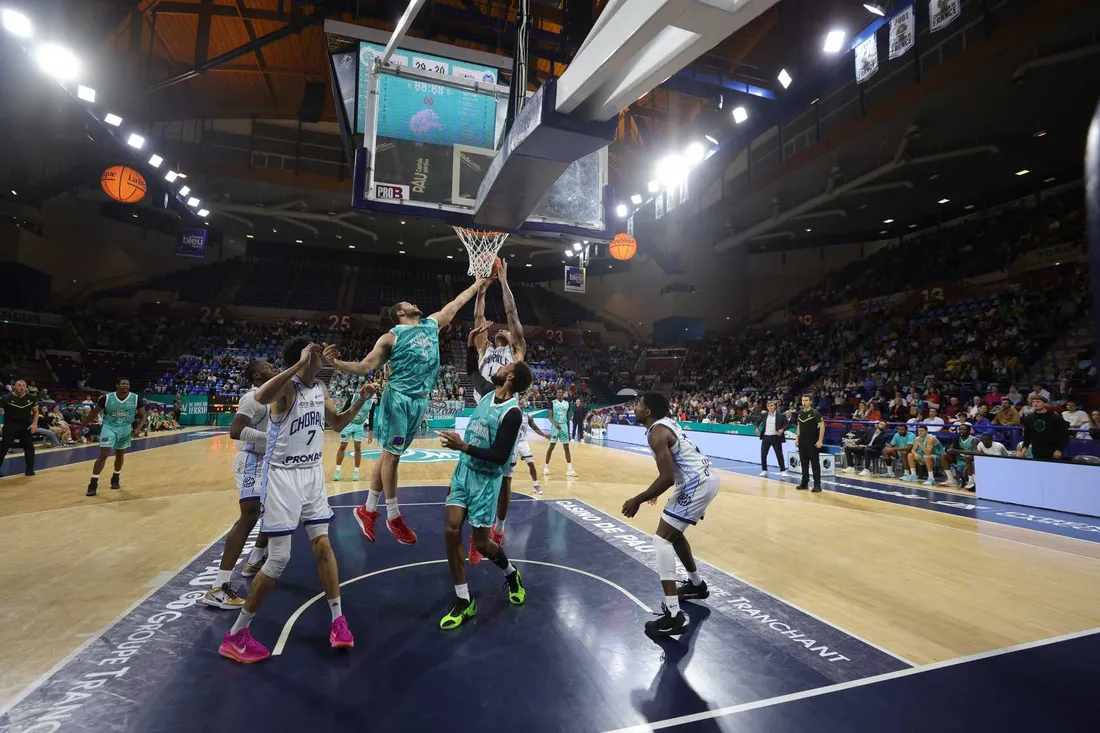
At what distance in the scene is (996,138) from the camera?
15.8m

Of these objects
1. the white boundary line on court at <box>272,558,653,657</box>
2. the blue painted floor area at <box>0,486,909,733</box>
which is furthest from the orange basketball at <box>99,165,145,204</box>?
the white boundary line on court at <box>272,558,653,657</box>

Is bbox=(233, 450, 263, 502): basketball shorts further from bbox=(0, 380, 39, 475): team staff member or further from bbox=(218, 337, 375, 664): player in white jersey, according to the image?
bbox=(0, 380, 39, 475): team staff member

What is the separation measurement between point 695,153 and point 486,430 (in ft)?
31.8

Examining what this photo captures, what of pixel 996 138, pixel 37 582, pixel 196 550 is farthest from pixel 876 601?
pixel 996 138

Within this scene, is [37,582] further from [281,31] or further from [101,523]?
[281,31]

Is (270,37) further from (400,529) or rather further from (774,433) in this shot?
(774,433)

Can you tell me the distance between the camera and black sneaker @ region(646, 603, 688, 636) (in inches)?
139

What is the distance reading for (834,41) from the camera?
7.36 m

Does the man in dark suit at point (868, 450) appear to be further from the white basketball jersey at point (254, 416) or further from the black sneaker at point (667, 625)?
the white basketball jersey at point (254, 416)

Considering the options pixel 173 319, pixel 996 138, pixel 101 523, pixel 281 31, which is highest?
pixel 996 138

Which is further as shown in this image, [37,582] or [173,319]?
[173,319]

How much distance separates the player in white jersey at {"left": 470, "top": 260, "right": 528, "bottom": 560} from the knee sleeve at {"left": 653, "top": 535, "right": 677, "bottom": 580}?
1688 millimetres

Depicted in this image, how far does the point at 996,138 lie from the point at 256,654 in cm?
2164

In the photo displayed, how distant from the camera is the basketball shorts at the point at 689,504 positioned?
386 centimetres
